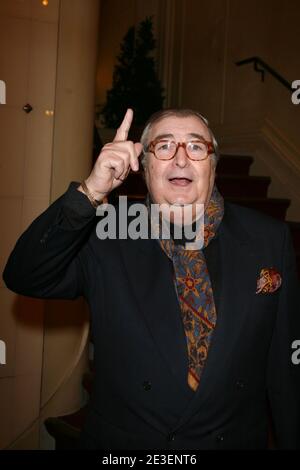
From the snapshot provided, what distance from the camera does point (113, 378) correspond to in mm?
1393

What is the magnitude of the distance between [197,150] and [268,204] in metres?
2.49

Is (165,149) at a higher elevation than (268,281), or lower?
higher

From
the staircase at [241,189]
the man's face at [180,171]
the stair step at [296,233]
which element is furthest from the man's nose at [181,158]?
the stair step at [296,233]

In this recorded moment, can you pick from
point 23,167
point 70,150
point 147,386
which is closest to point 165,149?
point 147,386

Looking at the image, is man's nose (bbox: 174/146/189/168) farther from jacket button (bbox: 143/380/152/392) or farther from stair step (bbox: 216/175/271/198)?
stair step (bbox: 216/175/271/198)

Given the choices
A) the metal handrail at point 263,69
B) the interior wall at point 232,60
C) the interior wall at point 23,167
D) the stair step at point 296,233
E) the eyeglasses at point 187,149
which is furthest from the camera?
the interior wall at point 232,60

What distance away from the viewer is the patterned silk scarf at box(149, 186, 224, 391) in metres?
1.36

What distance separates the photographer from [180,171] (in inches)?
56.1

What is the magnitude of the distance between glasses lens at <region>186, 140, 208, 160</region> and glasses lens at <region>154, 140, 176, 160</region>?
0.16 ft

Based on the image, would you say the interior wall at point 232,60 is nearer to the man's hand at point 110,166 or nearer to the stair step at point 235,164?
the stair step at point 235,164

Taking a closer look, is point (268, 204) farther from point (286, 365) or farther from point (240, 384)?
point (240, 384)

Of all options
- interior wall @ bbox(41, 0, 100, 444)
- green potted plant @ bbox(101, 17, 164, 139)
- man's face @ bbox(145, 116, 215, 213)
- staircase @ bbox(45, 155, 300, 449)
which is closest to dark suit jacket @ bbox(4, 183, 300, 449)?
man's face @ bbox(145, 116, 215, 213)

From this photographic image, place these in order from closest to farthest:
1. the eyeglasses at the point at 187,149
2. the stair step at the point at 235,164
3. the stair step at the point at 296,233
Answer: the eyeglasses at the point at 187,149, the stair step at the point at 296,233, the stair step at the point at 235,164

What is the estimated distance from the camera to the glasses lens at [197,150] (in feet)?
4.77
